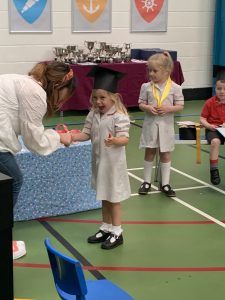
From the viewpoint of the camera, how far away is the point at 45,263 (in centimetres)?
365

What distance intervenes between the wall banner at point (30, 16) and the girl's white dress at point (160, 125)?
4.58 meters

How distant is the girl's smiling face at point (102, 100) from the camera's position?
3.75 m

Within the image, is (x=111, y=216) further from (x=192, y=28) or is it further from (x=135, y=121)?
(x=192, y=28)

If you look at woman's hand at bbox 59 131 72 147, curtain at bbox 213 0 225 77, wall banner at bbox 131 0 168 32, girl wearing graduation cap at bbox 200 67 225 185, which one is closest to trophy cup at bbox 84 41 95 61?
wall banner at bbox 131 0 168 32

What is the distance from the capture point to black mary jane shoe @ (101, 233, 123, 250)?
3.90 meters

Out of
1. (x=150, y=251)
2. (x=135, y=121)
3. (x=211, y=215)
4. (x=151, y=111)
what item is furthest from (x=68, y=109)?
(x=150, y=251)

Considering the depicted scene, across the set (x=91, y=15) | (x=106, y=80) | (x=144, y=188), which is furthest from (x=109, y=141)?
(x=91, y=15)

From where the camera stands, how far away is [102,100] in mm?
3762

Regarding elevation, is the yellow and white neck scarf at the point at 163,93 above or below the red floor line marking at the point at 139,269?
above

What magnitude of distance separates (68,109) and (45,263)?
5317 millimetres

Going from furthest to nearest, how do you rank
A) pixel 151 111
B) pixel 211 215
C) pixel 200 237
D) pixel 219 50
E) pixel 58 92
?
1. pixel 219 50
2. pixel 151 111
3. pixel 211 215
4. pixel 200 237
5. pixel 58 92

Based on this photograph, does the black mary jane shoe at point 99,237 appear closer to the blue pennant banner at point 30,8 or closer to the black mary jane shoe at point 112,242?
the black mary jane shoe at point 112,242

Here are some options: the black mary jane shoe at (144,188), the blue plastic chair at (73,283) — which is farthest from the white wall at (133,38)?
the blue plastic chair at (73,283)

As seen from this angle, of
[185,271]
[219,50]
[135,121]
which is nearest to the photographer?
[185,271]
